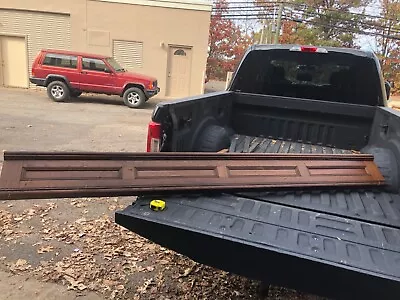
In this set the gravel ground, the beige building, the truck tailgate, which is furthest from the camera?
the beige building

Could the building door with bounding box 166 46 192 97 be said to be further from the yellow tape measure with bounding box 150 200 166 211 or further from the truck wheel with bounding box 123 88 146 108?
the yellow tape measure with bounding box 150 200 166 211

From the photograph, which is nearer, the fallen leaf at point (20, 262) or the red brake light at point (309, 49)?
the fallen leaf at point (20, 262)

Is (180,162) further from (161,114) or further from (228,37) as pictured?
(228,37)

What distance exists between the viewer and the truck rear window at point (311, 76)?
4391 mm

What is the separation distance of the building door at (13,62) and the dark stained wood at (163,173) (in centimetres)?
1873

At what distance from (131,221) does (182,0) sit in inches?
685

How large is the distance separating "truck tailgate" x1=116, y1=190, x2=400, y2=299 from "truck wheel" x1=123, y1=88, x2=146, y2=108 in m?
12.9

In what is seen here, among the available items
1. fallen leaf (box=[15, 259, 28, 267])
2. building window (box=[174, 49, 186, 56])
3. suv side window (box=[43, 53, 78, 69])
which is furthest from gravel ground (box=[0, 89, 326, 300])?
building window (box=[174, 49, 186, 56])

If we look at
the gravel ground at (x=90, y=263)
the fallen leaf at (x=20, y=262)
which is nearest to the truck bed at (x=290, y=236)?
the gravel ground at (x=90, y=263)

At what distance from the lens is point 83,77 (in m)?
14.6

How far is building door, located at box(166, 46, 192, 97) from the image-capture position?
60.6ft

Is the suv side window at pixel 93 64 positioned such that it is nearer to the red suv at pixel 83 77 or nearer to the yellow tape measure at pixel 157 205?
the red suv at pixel 83 77

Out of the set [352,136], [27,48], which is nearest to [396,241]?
[352,136]

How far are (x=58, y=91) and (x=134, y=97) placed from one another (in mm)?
3061
